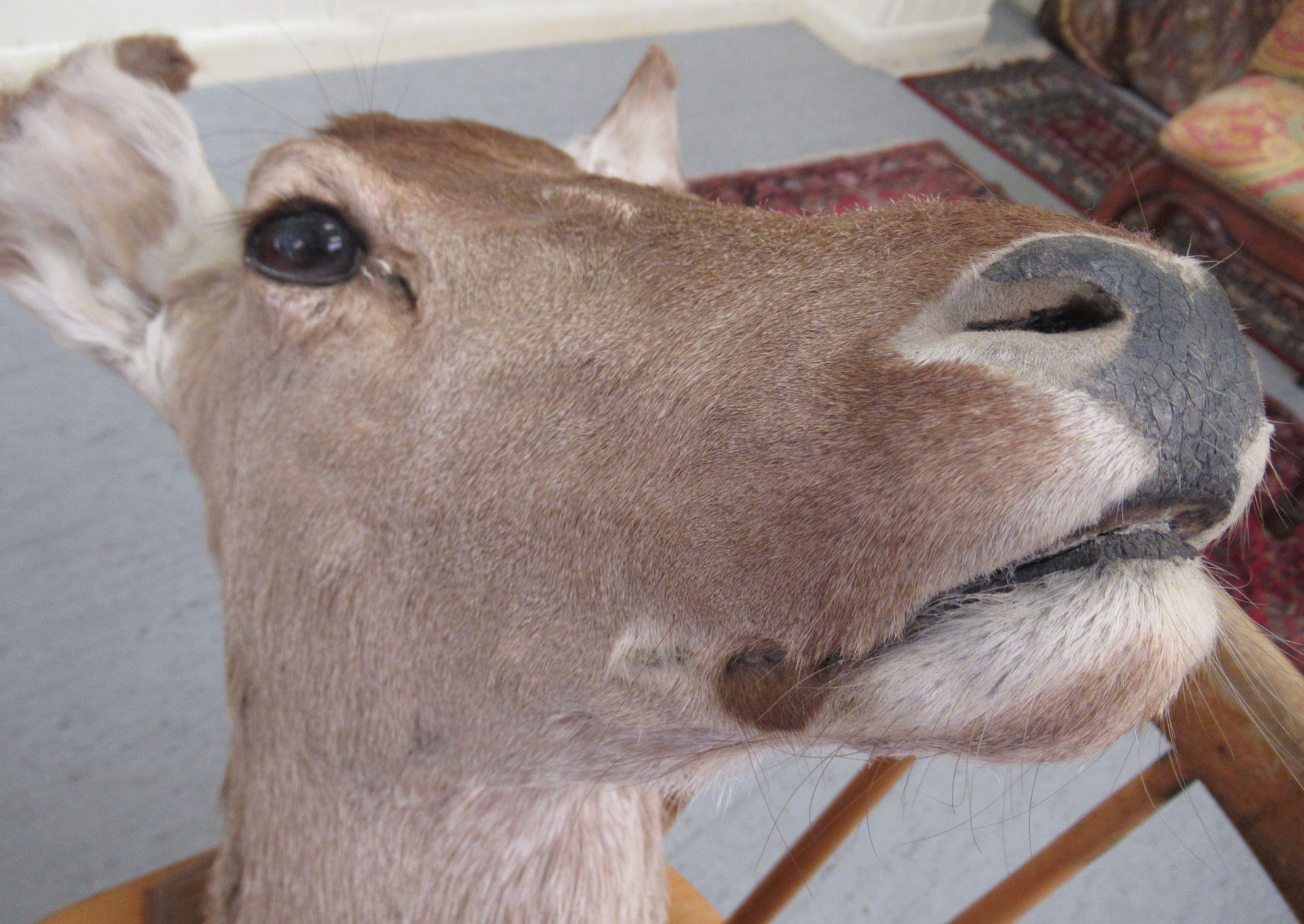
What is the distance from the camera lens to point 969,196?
253 centimetres

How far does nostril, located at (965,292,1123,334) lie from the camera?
2.46 feet

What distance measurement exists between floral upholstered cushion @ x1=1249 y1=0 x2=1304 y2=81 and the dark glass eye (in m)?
4.55

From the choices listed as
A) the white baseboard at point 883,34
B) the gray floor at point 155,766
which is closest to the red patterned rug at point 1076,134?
the white baseboard at point 883,34

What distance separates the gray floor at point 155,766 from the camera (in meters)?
2.20

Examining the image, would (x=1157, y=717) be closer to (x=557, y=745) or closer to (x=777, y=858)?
(x=557, y=745)

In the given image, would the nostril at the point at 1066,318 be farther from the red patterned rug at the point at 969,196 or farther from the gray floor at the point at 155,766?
the red patterned rug at the point at 969,196

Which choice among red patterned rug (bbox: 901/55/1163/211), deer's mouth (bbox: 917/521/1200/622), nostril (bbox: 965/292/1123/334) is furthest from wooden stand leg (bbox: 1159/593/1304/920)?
red patterned rug (bbox: 901/55/1163/211)

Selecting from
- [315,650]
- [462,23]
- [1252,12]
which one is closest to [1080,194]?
[1252,12]

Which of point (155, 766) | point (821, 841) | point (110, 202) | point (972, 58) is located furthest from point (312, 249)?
point (972, 58)

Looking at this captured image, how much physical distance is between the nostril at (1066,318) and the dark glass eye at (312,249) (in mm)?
791

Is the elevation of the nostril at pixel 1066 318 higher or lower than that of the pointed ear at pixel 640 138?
higher

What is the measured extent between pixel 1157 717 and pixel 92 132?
64.7 inches

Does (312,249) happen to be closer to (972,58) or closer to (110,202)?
(110,202)

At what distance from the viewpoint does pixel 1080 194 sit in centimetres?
468
